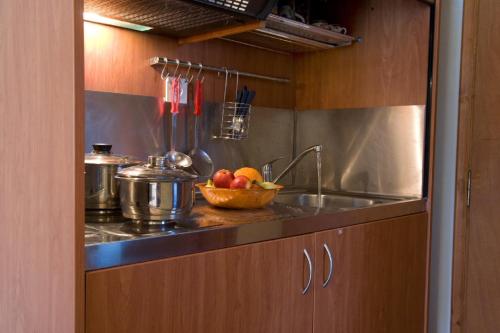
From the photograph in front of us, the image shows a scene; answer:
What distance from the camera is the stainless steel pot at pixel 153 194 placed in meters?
1.04

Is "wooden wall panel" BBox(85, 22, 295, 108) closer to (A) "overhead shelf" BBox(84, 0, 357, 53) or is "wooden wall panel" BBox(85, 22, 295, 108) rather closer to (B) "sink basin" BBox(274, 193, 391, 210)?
(A) "overhead shelf" BBox(84, 0, 357, 53)

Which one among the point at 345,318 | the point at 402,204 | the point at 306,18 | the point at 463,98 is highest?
the point at 306,18

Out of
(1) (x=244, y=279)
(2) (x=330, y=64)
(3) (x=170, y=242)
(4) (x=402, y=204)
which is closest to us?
(3) (x=170, y=242)

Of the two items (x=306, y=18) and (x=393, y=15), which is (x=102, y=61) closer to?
(x=306, y=18)

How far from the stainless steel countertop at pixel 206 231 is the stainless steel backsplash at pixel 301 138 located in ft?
0.94

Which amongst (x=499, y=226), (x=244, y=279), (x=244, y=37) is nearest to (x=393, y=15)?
(x=244, y=37)

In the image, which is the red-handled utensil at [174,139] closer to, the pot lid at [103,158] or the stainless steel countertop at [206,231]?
the stainless steel countertop at [206,231]

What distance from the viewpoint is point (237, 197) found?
4.59ft

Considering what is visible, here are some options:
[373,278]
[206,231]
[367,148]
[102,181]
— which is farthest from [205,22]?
[373,278]

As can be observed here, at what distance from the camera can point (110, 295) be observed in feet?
2.90

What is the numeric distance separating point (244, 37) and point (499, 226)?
1.12 m

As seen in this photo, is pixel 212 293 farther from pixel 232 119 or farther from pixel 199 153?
pixel 232 119

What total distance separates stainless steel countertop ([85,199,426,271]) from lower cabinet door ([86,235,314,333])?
0.8 inches

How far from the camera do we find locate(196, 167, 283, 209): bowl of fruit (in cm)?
140
